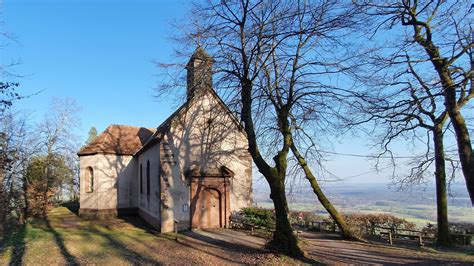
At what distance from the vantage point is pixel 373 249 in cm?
1555

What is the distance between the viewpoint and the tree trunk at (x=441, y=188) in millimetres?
17094

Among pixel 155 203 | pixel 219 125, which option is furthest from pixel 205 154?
pixel 155 203

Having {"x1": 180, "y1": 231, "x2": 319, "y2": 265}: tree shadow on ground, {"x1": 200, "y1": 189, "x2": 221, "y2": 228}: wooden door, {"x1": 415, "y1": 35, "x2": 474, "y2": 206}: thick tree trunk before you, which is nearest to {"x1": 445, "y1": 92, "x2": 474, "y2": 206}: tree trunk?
{"x1": 415, "y1": 35, "x2": 474, "y2": 206}: thick tree trunk

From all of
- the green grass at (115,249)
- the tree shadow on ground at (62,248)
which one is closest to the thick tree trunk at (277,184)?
the green grass at (115,249)

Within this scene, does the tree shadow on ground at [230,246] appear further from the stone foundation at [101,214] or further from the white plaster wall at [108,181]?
the white plaster wall at [108,181]

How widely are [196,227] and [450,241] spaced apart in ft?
43.7

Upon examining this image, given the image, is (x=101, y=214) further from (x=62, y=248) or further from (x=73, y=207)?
(x=62, y=248)

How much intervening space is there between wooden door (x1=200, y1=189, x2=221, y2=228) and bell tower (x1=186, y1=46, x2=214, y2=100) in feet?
25.8

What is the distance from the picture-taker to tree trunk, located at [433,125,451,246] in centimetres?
1709

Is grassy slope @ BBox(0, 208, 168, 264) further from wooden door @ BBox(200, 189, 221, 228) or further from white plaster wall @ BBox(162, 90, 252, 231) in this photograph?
wooden door @ BBox(200, 189, 221, 228)

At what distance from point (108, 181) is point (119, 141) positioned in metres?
3.45

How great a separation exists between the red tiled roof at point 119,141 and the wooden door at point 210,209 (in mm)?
9343

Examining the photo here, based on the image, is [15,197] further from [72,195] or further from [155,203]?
[72,195]

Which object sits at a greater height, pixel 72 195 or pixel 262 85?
pixel 262 85
